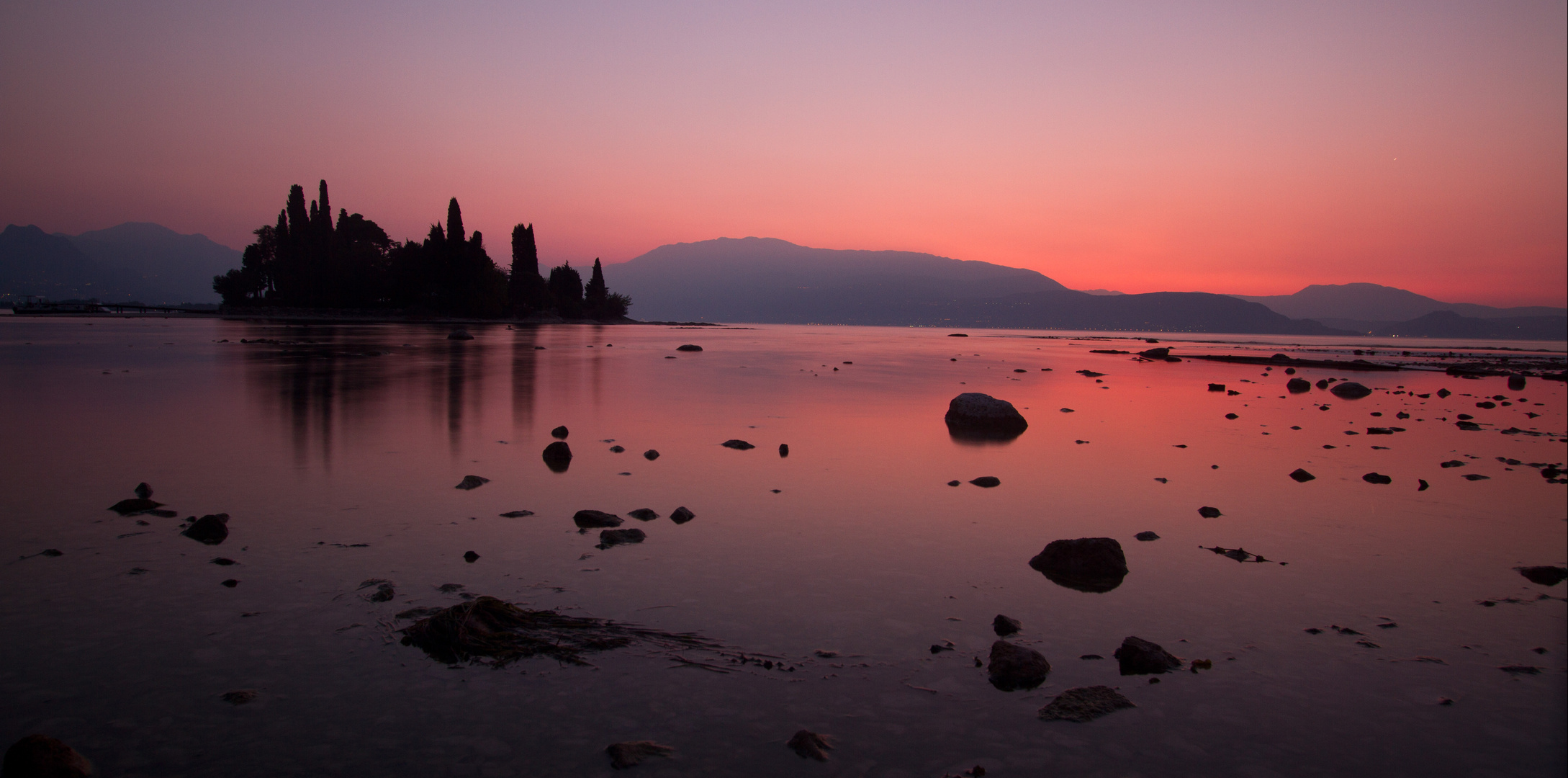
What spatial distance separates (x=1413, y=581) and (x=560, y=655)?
26.4ft

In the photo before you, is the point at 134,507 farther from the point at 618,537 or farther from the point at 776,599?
the point at 776,599

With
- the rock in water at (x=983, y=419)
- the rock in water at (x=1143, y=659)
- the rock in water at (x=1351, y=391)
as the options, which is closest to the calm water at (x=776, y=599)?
the rock in water at (x=1143, y=659)

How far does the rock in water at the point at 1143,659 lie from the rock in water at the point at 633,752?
3276mm

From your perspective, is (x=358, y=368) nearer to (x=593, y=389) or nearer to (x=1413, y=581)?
(x=593, y=389)

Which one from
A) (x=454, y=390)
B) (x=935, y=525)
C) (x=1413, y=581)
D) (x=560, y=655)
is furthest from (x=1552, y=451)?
(x=454, y=390)

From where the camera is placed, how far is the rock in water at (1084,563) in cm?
729

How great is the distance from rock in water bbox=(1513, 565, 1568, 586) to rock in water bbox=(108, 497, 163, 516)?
1474cm

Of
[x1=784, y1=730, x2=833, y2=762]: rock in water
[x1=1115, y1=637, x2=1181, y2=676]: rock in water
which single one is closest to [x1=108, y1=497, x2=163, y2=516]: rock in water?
[x1=784, y1=730, x2=833, y2=762]: rock in water

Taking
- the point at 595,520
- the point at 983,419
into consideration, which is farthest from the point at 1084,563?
the point at 983,419

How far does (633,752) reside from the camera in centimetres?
Result: 419

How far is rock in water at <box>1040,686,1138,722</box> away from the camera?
4.78m

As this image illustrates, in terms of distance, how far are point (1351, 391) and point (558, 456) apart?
2940 centimetres

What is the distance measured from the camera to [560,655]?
5344mm

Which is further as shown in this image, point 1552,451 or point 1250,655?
point 1552,451
